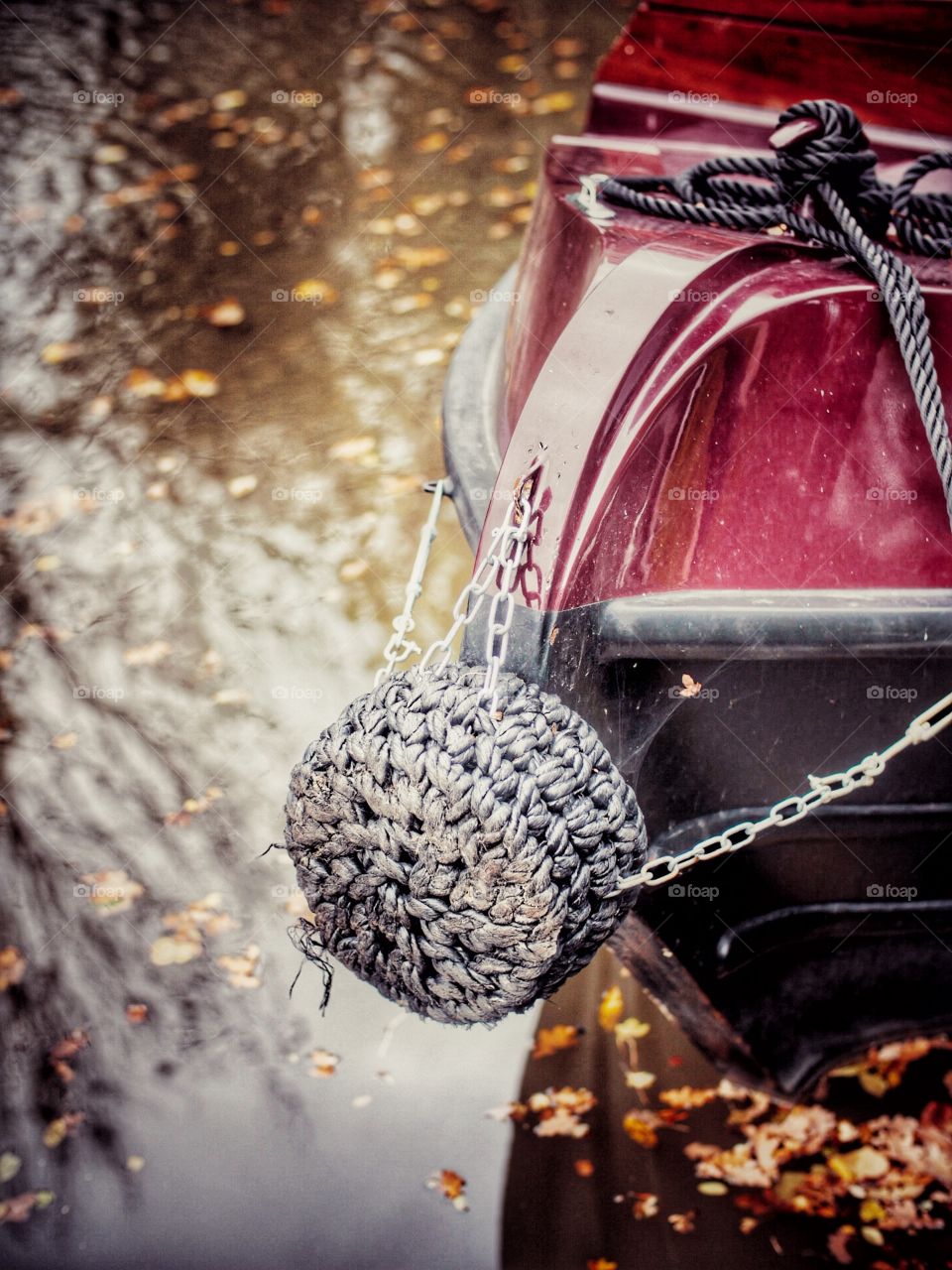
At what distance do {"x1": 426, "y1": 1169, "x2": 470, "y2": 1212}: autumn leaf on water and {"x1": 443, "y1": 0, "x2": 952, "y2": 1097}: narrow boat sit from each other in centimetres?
72

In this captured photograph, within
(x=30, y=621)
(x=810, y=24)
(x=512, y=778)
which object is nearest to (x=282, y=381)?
(x=30, y=621)

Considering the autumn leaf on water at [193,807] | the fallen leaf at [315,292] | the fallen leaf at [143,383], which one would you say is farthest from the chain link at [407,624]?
the fallen leaf at [315,292]

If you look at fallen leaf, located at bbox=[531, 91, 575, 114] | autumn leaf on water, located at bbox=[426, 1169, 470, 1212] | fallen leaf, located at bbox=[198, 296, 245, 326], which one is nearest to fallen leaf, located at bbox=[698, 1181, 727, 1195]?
autumn leaf on water, located at bbox=[426, 1169, 470, 1212]

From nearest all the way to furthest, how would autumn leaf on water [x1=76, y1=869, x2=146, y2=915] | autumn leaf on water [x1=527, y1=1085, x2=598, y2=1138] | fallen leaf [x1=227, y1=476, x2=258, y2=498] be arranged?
autumn leaf on water [x1=527, y1=1085, x2=598, y2=1138], autumn leaf on water [x1=76, y1=869, x2=146, y2=915], fallen leaf [x1=227, y1=476, x2=258, y2=498]

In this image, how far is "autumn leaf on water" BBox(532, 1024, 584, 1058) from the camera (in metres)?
2.75

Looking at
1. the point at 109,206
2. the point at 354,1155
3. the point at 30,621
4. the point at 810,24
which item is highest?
the point at 810,24

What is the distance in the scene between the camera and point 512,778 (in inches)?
49.9

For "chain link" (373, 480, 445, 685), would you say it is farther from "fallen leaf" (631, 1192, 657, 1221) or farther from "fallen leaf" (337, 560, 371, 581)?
"fallen leaf" (337, 560, 371, 581)

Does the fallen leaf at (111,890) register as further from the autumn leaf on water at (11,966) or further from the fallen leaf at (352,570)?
the fallen leaf at (352,570)

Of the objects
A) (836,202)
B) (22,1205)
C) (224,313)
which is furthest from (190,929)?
(224,313)

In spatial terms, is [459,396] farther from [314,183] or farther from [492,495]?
[314,183]

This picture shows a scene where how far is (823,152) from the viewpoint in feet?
5.95

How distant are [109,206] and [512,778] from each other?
18.4 ft

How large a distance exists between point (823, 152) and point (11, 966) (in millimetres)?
2824
